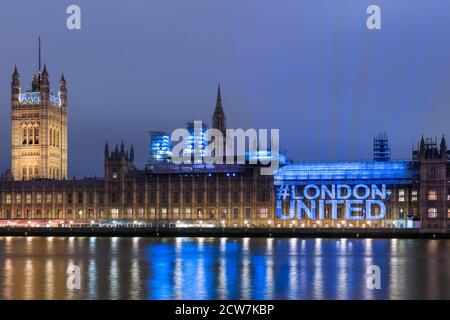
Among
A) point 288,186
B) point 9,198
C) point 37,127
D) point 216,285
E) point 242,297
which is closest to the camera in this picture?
point 242,297

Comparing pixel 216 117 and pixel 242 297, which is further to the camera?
pixel 216 117

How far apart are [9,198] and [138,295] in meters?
109

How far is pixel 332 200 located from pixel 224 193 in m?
19.8

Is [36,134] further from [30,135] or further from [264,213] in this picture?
[264,213]

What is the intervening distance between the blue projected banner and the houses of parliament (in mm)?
452

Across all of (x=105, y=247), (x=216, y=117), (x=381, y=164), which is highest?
(x=216, y=117)

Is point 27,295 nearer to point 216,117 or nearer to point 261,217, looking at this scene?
point 261,217

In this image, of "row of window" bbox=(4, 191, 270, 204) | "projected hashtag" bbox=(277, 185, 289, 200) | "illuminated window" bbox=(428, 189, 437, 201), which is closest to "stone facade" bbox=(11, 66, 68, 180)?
"row of window" bbox=(4, 191, 270, 204)

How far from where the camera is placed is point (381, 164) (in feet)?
486

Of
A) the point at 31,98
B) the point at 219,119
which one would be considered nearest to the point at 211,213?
the point at 219,119

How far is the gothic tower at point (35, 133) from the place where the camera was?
7318 inches

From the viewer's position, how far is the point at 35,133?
188250mm

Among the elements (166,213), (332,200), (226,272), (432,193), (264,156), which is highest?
(264,156)
